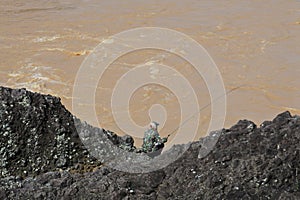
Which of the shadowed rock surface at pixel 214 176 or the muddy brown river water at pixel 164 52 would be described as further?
the muddy brown river water at pixel 164 52

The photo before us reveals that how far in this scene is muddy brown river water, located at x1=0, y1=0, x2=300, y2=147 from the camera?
9750 mm

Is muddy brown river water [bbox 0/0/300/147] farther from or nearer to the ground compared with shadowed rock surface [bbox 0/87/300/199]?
nearer to the ground

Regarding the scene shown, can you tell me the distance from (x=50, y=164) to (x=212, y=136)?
1382 millimetres

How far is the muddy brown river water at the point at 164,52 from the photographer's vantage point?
9750mm

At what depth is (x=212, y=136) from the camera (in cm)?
360

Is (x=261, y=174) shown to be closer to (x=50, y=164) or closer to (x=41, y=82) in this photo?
(x=50, y=164)

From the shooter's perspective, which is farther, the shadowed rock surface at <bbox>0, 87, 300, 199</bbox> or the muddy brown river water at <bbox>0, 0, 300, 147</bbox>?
the muddy brown river water at <bbox>0, 0, 300, 147</bbox>

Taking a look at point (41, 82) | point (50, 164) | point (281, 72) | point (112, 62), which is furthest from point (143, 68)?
point (50, 164)

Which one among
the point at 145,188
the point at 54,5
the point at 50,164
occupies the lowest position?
the point at 54,5

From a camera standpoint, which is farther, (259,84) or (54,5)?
(54,5)

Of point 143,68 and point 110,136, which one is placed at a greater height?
point 110,136

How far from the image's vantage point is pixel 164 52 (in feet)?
41.4

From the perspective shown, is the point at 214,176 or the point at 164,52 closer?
the point at 214,176

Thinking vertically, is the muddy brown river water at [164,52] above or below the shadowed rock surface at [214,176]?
below
